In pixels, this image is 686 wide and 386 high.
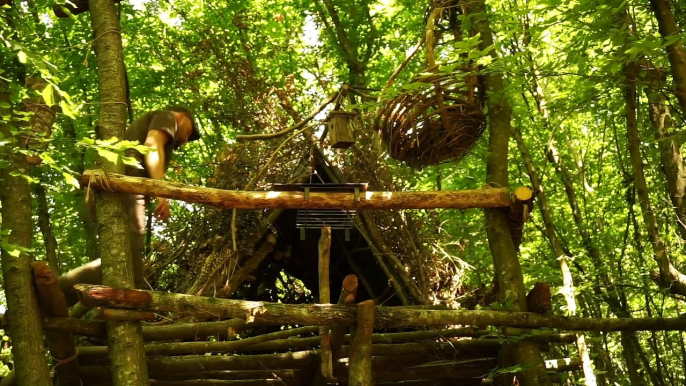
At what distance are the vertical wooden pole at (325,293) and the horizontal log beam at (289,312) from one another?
0.20m

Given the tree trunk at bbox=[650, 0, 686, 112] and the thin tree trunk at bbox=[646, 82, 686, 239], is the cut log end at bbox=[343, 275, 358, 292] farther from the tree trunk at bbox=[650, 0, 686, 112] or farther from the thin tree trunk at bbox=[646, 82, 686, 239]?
the thin tree trunk at bbox=[646, 82, 686, 239]

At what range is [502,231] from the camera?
5.29 metres

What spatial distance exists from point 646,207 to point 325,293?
2.54 m

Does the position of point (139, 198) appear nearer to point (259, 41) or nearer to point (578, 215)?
point (259, 41)

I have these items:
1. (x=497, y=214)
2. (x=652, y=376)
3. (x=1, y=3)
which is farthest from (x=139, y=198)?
(x=652, y=376)

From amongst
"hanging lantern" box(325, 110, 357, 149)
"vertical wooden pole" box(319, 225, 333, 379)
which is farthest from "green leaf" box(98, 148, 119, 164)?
"hanging lantern" box(325, 110, 357, 149)

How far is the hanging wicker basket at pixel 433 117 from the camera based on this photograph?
4.81 metres

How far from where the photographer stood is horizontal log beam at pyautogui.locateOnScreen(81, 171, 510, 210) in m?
4.57

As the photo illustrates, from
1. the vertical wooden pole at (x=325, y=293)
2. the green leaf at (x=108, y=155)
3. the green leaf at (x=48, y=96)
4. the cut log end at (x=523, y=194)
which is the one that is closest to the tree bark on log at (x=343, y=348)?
the vertical wooden pole at (x=325, y=293)

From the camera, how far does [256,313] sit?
14.6ft

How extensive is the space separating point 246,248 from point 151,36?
4.87 m

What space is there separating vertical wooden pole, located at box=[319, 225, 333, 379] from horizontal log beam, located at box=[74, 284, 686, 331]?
0.67 ft

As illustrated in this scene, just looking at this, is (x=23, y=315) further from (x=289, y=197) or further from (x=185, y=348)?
(x=289, y=197)

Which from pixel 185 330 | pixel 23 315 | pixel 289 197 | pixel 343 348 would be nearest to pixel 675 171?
pixel 343 348
